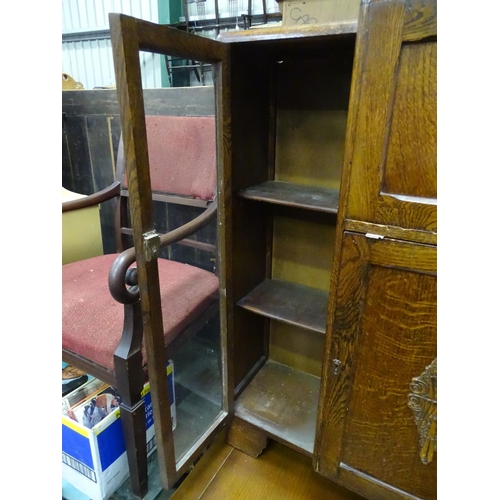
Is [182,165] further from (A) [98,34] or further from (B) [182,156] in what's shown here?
(A) [98,34]

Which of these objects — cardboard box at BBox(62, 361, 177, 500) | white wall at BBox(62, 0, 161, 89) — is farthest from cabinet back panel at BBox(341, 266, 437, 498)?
white wall at BBox(62, 0, 161, 89)

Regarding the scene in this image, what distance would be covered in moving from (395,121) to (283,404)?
99 cm

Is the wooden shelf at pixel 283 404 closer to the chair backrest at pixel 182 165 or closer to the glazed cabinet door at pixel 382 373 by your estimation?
the glazed cabinet door at pixel 382 373

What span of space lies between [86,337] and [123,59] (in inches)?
27.6

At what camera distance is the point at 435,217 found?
654 millimetres

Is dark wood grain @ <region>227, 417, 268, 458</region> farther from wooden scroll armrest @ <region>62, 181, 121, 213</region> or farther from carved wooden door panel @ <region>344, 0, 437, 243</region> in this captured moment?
wooden scroll armrest @ <region>62, 181, 121, 213</region>

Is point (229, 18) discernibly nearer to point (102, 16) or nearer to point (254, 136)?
point (102, 16)

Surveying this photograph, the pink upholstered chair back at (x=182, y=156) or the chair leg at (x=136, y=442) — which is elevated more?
the pink upholstered chair back at (x=182, y=156)

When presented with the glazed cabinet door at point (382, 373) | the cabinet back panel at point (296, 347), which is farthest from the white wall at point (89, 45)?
the glazed cabinet door at point (382, 373)

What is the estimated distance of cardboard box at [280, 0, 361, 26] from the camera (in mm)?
757

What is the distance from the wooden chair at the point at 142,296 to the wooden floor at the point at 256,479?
19cm

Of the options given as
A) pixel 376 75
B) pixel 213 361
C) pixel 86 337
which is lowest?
pixel 213 361

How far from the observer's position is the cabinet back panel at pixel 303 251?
1208mm
